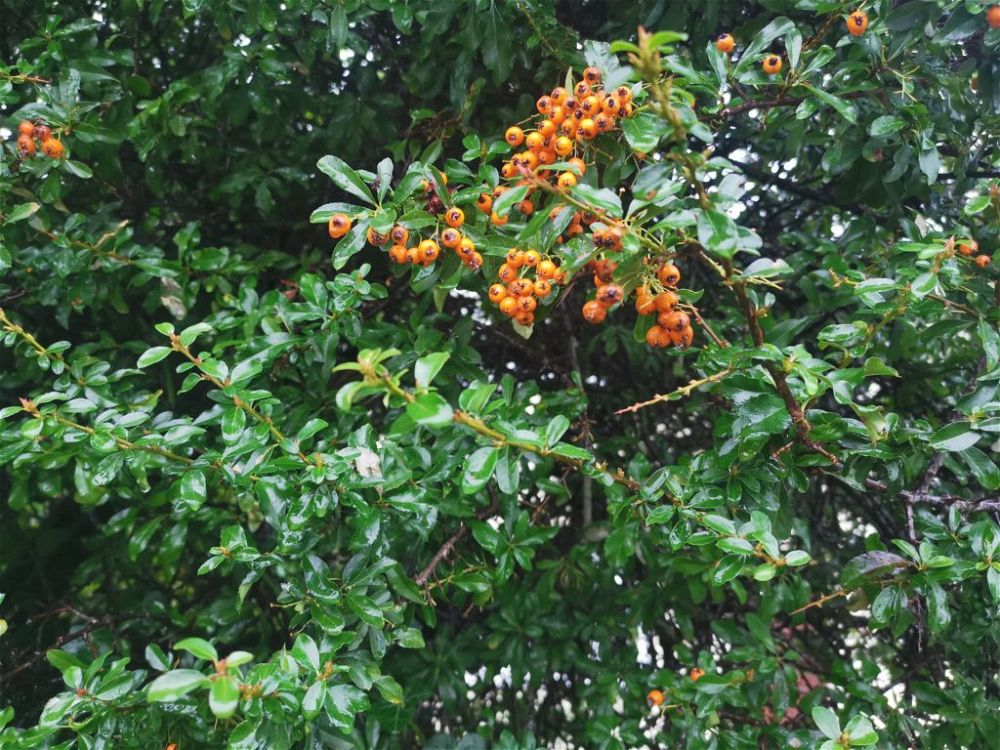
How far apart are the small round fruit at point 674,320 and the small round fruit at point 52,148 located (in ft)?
4.59

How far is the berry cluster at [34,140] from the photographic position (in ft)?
5.83

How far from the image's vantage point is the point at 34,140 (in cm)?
179

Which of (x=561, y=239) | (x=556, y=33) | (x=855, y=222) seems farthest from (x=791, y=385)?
(x=556, y=33)

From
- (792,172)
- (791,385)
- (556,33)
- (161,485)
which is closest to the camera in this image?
(791,385)

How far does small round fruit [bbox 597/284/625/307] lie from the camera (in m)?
1.26

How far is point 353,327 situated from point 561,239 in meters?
0.56

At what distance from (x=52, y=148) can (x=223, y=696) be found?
1.32m

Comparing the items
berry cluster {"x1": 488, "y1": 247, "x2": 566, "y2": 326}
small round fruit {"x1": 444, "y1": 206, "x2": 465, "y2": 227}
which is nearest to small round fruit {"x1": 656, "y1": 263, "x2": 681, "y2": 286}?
berry cluster {"x1": 488, "y1": 247, "x2": 566, "y2": 326}

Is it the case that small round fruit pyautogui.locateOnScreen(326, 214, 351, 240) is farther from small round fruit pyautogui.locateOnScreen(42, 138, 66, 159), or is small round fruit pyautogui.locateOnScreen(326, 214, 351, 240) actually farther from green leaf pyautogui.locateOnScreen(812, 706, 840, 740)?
green leaf pyautogui.locateOnScreen(812, 706, 840, 740)

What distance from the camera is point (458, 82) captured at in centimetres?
197

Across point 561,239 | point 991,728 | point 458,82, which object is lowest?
point 991,728

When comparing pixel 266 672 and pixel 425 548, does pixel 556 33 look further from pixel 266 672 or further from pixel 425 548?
pixel 266 672

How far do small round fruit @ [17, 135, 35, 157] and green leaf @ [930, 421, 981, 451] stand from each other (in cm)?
194

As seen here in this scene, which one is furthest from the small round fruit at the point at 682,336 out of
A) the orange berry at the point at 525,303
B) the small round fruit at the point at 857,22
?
the small round fruit at the point at 857,22
